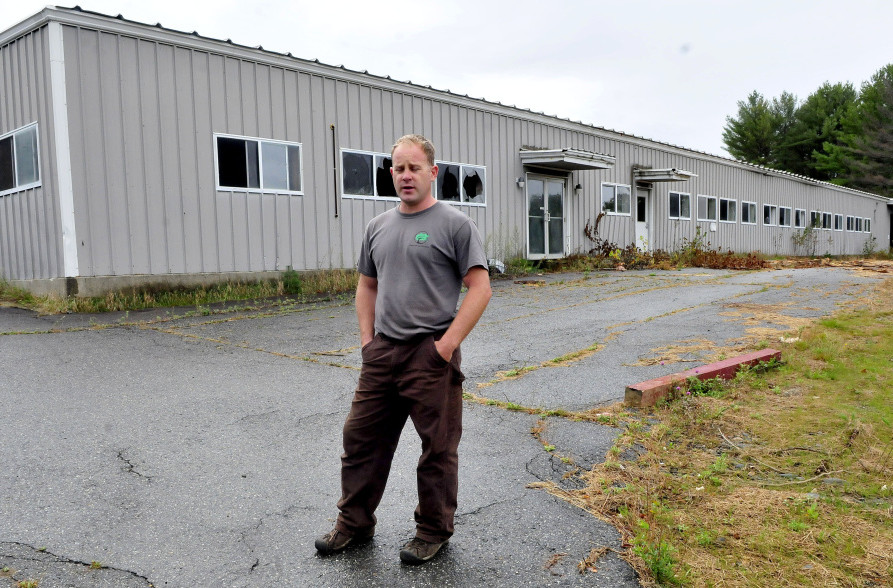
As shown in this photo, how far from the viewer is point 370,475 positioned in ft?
9.21

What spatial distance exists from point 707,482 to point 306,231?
32.8 ft

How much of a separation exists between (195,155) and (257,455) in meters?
8.34

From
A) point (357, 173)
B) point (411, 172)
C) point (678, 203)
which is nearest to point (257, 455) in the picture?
point (411, 172)

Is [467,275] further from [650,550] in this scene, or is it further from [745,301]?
[745,301]

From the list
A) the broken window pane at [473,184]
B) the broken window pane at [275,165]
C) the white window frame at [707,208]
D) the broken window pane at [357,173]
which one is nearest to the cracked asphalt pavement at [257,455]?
the broken window pane at [275,165]

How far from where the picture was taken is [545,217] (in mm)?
17969

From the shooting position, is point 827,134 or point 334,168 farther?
point 827,134

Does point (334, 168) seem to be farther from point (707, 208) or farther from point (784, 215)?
point (784, 215)

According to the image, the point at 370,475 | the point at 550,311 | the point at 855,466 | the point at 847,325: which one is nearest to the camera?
the point at 370,475

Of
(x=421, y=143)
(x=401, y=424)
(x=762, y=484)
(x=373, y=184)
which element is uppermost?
(x=373, y=184)

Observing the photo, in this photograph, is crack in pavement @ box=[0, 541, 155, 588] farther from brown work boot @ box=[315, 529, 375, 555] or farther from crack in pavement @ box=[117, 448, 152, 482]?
crack in pavement @ box=[117, 448, 152, 482]

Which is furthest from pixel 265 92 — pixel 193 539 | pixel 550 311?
pixel 193 539

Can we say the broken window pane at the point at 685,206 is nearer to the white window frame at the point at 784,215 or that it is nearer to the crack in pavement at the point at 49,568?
the white window frame at the point at 784,215

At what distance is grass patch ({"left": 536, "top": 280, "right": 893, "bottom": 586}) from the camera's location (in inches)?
101
